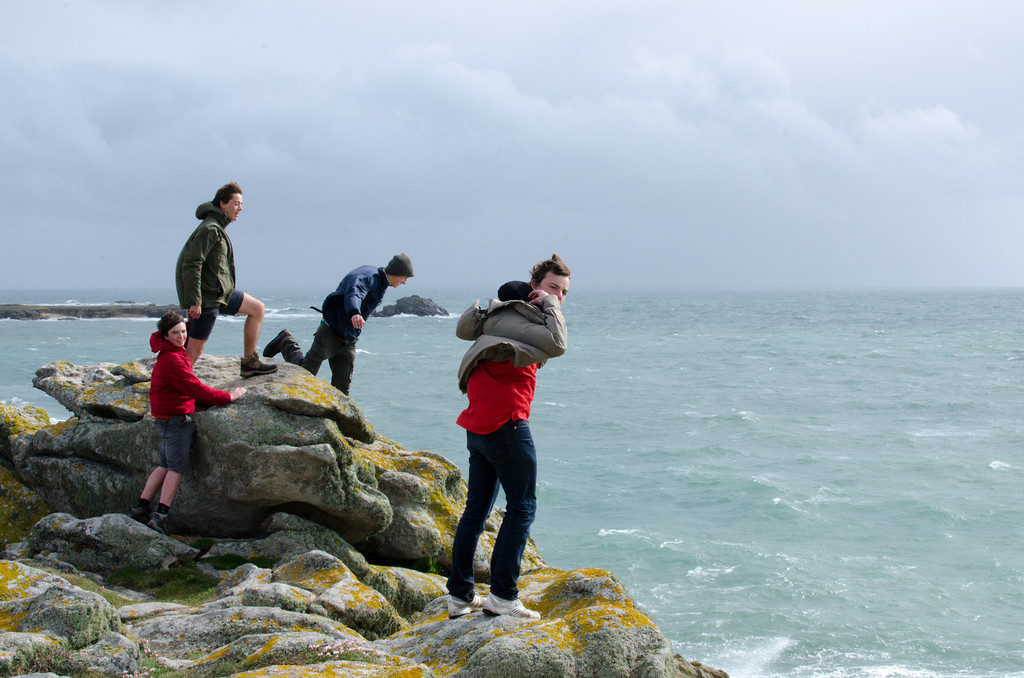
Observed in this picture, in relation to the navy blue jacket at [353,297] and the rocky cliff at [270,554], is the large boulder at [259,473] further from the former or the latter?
the navy blue jacket at [353,297]

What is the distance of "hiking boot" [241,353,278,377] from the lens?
1041cm

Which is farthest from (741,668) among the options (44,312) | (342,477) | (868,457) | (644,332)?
(44,312)

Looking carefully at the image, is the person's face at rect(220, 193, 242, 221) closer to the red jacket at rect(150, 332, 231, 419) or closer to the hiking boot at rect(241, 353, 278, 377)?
the red jacket at rect(150, 332, 231, 419)

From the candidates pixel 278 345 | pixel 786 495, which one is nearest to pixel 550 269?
pixel 278 345

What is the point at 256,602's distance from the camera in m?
7.12

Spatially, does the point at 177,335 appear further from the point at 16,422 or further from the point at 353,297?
the point at 16,422

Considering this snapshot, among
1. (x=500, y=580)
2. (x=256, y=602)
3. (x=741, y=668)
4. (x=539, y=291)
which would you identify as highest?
(x=539, y=291)

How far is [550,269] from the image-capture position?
19.6 feet

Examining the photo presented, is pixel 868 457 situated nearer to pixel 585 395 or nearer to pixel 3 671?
pixel 585 395

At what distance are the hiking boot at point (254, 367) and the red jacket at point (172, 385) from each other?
126cm

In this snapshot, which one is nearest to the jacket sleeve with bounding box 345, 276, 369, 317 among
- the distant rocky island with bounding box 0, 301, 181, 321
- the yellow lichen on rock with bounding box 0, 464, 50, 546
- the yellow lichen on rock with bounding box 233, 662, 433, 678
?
the yellow lichen on rock with bounding box 0, 464, 50, 546

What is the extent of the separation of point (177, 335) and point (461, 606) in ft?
16.3

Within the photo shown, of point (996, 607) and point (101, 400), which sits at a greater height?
point (101, 400)

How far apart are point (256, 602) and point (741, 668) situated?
10342 mm
